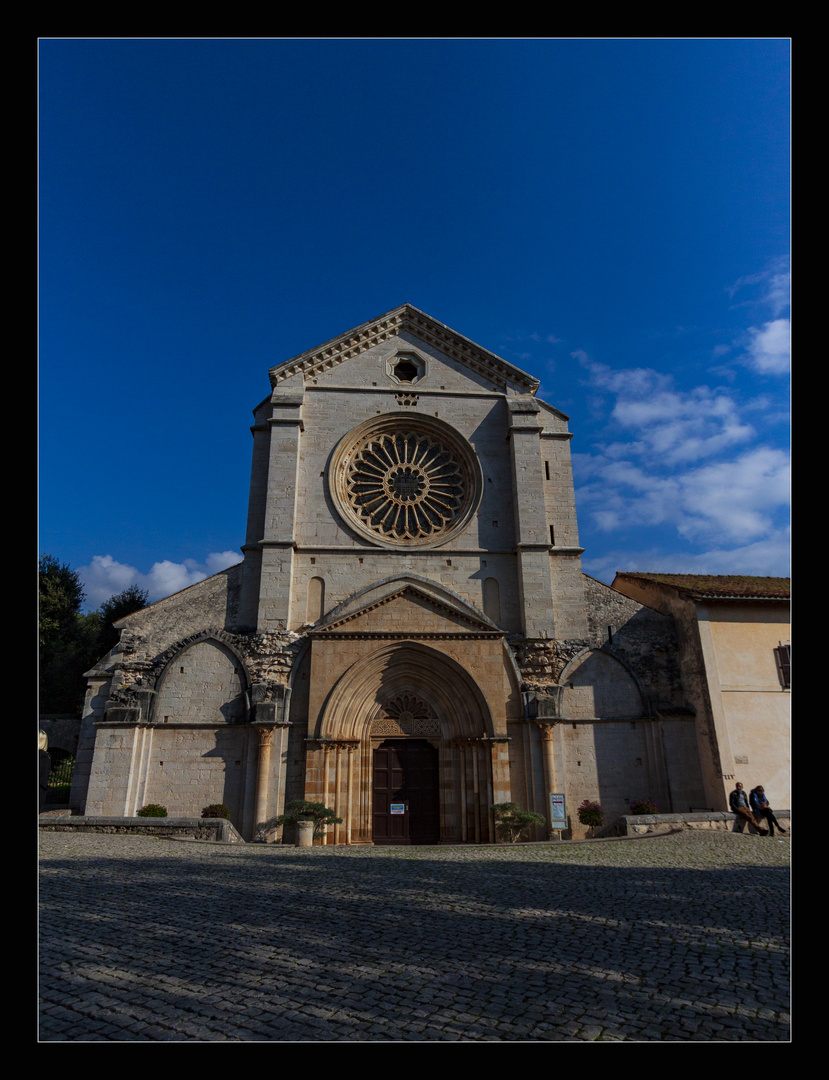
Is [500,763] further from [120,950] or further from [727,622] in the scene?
[120,950]

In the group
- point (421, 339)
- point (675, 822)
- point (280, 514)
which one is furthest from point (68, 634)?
point (675, 822)

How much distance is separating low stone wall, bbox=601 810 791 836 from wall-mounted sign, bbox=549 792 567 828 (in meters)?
1.53

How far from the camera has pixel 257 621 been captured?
1777 cm

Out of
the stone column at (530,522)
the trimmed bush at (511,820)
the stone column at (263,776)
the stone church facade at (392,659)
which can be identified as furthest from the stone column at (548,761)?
the stone column at (263,776)

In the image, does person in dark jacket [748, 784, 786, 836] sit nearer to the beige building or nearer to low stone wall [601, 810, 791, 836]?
low stone wall [601, 810, 791, 836]

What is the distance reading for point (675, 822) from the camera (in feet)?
47.2

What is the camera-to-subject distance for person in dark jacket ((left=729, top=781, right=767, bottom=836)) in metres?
14.3

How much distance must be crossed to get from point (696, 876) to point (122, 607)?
3081 cm

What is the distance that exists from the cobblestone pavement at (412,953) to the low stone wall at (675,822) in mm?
5205

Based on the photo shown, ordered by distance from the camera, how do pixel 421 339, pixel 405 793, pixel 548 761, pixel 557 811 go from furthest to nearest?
pixel 421 339 < pixel 405 793 < pixel 548 761 < pixel 557 811

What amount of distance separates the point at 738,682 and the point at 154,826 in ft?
51.4

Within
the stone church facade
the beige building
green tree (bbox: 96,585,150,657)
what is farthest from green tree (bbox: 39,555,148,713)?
the beige building

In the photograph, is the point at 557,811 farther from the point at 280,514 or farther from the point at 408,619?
the point at 280,514

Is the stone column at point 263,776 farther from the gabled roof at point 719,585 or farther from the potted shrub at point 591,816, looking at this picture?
the gabled roof at point 719,585
